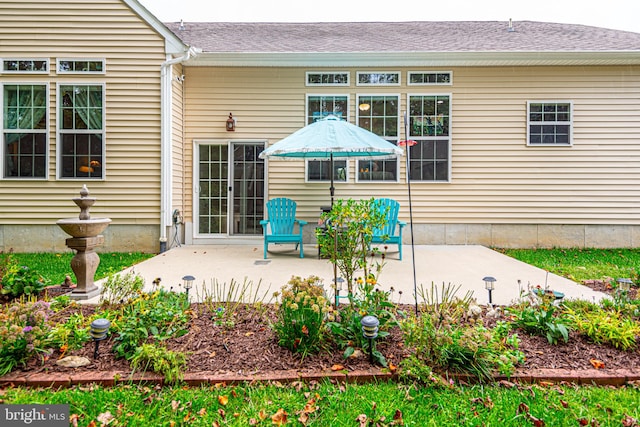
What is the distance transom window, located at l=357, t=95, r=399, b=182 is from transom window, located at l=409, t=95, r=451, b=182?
0.33 m

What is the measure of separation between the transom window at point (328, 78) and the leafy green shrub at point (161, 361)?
6241 mm

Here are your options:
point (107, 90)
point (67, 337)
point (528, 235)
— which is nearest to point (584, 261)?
point (528, 235)

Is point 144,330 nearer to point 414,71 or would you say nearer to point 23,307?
point 23,307

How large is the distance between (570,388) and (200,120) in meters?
7.12

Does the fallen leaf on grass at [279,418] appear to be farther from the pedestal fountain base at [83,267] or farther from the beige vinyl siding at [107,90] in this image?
the beige vinyl siding at [107,90]

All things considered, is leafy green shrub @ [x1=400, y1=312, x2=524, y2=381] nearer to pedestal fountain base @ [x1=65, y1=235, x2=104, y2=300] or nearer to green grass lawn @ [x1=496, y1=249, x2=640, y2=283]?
green grass lawn @ [x1=496, y1=249, x2=640, y2=283]

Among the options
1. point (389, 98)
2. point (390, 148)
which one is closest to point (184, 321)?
point (390, 148)

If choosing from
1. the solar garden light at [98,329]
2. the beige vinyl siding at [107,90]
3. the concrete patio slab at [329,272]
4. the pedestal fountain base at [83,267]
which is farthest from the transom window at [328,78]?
the solar garden light at [98,329]

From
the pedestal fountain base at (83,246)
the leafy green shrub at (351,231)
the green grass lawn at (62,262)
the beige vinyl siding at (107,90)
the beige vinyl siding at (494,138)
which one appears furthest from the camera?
the beige vinyl siding at (494,138)

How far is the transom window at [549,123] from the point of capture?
7.27 meters

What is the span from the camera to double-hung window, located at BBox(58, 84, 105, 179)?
676 cm

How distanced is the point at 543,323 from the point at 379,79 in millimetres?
5901

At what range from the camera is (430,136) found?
735cm

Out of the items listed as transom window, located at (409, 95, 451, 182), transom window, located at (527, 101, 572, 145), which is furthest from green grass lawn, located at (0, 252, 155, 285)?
transom window, located at (527, 101, 572, 145)
